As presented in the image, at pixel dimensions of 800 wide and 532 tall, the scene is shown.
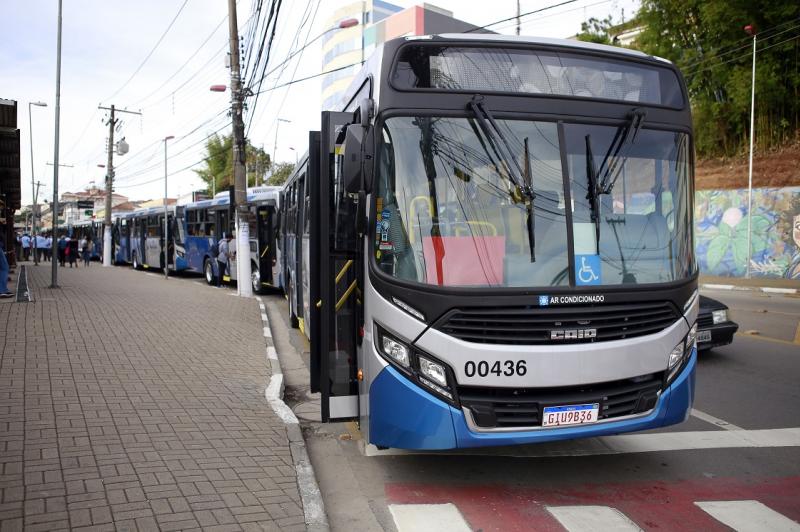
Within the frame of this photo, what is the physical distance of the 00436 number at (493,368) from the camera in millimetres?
4109

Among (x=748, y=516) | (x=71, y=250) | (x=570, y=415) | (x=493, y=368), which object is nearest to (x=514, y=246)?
(x=493, y=368)

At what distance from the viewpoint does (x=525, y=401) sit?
13.8 ft

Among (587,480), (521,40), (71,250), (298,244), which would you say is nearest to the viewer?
(521,40)

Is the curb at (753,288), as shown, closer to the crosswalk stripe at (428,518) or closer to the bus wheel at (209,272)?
the bus wheel at (209,272)

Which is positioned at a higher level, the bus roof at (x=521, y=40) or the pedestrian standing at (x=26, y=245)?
the bus roof at (x=521, y=40)

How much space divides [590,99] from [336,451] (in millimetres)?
3547

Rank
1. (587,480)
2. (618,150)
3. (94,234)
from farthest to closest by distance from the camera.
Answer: (94,234)
(587,480)
(618,150)

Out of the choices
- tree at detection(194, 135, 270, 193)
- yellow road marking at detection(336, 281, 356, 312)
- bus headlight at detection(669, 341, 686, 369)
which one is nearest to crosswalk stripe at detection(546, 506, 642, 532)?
bus headlight at detection(669, 341, 686, 369)

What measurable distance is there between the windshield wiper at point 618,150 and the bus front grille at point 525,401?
140cm

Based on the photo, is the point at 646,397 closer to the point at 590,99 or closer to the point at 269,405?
the point at 590,99

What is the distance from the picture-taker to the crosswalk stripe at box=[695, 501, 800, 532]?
157 inches

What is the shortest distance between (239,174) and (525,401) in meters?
14.8

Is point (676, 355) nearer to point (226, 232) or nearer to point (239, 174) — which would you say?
point (239, 174)

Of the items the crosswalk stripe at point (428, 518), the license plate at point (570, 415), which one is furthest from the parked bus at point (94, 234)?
the license plate at point (570, 415)
